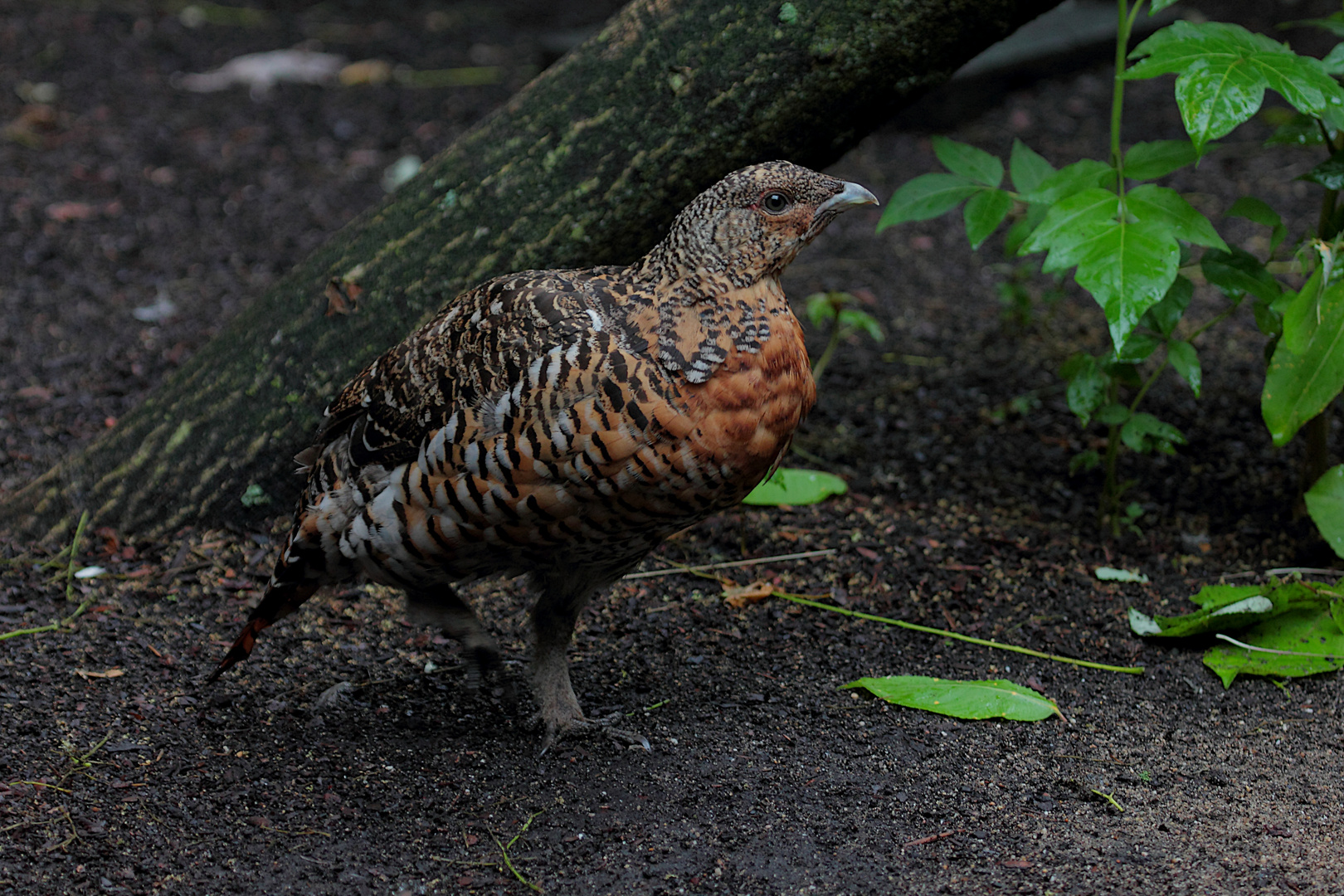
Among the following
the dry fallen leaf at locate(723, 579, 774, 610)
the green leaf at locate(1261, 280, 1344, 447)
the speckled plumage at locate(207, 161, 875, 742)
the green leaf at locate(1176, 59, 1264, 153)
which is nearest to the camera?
the speckled plumage at locate(207, 161, 875, 742)

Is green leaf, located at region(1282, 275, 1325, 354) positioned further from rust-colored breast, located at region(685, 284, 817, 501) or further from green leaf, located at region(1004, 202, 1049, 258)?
rust-colored breast, located at region(685, 284, 817, 501)

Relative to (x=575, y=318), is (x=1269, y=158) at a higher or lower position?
lower

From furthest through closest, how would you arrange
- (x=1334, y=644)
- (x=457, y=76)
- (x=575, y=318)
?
(x=457, y=76)
(x=1334, y=644)
(x=575, y=318)

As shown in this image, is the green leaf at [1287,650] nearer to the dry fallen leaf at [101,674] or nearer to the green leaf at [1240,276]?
the green leaf at [1240,276]

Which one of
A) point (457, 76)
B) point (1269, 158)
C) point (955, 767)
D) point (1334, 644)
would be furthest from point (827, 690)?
point (457, 76)

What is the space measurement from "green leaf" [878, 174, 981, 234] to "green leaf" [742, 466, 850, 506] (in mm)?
1021

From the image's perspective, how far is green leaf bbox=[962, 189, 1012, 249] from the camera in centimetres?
380

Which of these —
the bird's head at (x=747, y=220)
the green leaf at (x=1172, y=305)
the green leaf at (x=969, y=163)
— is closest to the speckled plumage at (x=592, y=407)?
the bird's head at (x=747, y=220)

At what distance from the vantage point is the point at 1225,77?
3092 millimetres

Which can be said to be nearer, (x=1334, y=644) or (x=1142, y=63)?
(x=1142, y=63)

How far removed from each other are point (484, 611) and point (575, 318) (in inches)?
56.9

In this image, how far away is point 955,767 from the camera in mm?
3061

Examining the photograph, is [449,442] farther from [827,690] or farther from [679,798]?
[827,690]

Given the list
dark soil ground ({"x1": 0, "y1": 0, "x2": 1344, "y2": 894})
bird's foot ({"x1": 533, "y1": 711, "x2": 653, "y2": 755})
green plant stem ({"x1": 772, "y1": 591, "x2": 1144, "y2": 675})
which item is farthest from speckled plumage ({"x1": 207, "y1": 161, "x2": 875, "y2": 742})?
green plant stem ({"x1": 772, "y1": 591, "x2": 1144, "y2": 675})
